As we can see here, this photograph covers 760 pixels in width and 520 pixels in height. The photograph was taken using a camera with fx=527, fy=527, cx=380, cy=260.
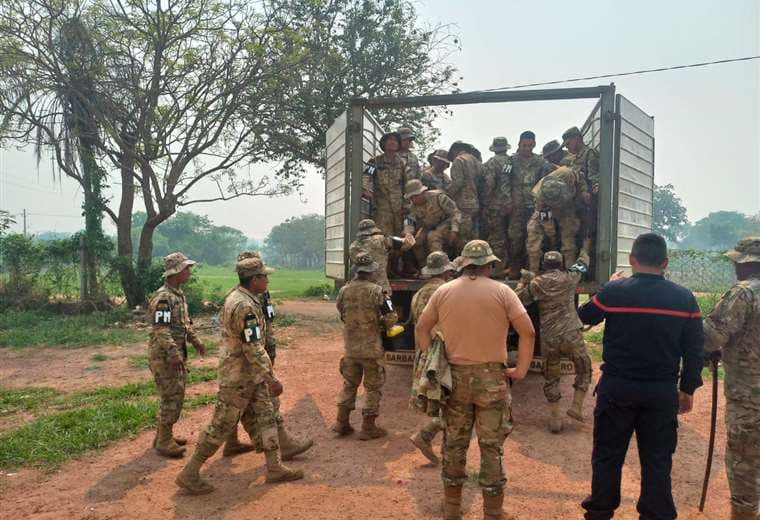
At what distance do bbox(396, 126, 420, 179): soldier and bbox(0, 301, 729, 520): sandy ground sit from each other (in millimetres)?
2957

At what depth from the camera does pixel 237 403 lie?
3842 mm

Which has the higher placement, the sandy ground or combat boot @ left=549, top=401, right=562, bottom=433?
combat boot @ left=549, top=401, right=562, bottom=433

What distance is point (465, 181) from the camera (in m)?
6.69

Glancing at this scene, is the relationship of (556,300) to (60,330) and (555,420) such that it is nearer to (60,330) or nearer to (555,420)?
(555,420)

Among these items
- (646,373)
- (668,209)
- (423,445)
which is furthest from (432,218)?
(668,209)

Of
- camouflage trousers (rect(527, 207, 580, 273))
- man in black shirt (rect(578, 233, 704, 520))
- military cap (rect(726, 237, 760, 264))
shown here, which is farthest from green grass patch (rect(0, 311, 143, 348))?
military cap (rect(726, 237, 760, 264))

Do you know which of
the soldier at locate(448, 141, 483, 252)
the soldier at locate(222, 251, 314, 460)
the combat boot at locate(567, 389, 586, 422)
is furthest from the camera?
the soldier at locate(448, 141, 483, 252)

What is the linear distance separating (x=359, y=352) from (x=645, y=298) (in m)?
2.73

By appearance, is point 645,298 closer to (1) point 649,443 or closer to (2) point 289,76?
(1) point 649,443

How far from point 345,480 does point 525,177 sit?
14.0 feet

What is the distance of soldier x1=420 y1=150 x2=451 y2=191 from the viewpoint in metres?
7.05

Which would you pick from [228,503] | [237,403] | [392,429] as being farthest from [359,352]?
[228,503]

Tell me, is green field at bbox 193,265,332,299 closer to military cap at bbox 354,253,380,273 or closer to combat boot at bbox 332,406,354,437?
military cap at bbox 354,253,380,273

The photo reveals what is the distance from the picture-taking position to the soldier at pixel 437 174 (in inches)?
278
